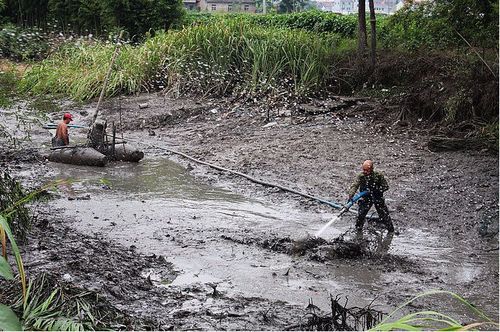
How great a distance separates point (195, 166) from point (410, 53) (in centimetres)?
785

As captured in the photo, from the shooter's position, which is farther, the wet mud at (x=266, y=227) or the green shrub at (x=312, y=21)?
the green shrub at (x=312, y=21)

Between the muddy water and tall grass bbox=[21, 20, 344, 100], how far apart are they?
6.54 m

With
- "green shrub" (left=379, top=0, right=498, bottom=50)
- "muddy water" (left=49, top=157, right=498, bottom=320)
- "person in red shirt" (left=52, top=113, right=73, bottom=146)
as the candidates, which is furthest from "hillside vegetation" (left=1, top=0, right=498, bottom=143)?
"person in red shirt" (left=52, top=113, right=73, bottom=146)

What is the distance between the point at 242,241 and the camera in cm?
780

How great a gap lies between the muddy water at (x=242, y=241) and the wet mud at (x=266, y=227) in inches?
1.0

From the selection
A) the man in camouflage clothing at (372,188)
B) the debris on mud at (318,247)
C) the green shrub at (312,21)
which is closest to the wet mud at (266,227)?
the debris on mud at (318,247)

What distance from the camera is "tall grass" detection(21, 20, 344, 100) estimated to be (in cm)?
1684

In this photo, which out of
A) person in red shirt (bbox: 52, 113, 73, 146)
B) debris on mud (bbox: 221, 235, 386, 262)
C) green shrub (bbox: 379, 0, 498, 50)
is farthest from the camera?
green shrub (bbox: 379, 0, 498, 50)

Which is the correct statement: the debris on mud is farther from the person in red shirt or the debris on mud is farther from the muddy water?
the person in red shirt

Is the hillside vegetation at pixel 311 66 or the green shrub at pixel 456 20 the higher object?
the green shrub at pixel 456 20

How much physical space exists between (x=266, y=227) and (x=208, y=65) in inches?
397

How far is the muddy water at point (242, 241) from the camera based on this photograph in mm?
6430

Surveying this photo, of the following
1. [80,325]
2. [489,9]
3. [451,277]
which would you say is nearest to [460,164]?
[489,9]

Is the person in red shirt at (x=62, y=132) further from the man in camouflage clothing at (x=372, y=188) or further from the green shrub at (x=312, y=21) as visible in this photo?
the green shrub at (x=312, y=21)
